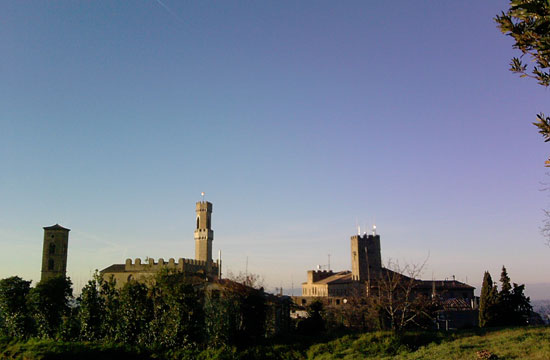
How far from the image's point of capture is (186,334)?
3005 centimetres

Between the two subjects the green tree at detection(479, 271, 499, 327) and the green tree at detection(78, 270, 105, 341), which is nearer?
the green tree at detection(78, 270, 105, 341)

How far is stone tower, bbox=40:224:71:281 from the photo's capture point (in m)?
74.2

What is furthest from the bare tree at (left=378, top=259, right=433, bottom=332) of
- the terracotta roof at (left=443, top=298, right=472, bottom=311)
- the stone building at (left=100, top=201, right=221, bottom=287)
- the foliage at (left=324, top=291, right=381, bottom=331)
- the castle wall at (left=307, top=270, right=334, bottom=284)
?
the castle wall at (left=307, top=270, right=334, bottom=284)

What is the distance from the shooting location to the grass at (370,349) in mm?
20953

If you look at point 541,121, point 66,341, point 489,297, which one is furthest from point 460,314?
point 541,121

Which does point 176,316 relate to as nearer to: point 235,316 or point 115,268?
point 235,316

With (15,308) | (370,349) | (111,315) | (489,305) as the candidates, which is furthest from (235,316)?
(489,305)

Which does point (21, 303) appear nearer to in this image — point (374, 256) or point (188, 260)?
point (188, 260)

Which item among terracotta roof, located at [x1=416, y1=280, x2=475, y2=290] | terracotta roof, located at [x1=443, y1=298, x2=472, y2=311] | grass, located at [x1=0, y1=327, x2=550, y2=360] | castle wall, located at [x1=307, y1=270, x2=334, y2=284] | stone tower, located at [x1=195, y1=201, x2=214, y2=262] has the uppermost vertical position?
stone tower, located at [x1=195, y1=201, x2=214, y2=262]

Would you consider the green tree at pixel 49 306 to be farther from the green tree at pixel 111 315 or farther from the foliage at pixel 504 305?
the foliage at pixel 504 305

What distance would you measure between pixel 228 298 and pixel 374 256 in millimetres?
54312

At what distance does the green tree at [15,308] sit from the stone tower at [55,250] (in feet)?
120

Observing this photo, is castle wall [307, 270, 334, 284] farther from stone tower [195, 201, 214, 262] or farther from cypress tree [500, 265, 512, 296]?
cypress tree [500, 265, 512, 296]

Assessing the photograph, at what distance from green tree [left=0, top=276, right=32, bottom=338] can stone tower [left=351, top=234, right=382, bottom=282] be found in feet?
178
